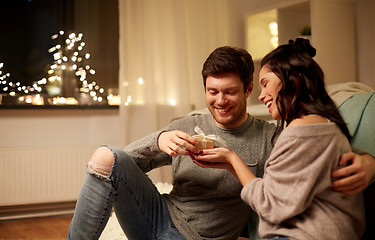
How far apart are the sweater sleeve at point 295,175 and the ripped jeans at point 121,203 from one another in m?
0.53

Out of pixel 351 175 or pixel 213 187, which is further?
pixel 213 187

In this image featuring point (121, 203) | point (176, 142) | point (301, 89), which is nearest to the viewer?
point (301, 89)

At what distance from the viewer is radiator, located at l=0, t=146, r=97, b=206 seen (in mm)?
2998

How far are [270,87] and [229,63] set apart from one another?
310 millimetres

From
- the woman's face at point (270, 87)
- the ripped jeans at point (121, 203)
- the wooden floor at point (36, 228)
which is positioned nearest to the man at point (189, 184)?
the ripped jeans at point (121, 203)

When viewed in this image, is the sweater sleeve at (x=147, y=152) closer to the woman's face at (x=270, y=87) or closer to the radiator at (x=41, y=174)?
the woman's face at (x=270, y=87)

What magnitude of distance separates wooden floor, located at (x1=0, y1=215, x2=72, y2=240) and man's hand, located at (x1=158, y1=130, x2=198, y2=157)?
58.0 inches

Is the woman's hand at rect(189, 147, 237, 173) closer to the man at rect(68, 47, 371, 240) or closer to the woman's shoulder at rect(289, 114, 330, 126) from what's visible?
the man at rect(68, 47, 371, 240)

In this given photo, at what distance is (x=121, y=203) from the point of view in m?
1.48

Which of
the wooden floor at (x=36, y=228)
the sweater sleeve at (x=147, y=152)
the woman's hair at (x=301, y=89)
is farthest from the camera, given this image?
the wooden floor at (x=36, y=228)

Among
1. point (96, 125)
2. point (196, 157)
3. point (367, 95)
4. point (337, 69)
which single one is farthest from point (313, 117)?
point (96, 125)

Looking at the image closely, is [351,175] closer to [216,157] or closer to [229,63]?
[216,157]

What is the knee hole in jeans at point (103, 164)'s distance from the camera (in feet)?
4.63

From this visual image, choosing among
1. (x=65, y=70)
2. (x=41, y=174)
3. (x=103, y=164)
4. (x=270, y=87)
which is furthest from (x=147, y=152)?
(x=65, y=70)
